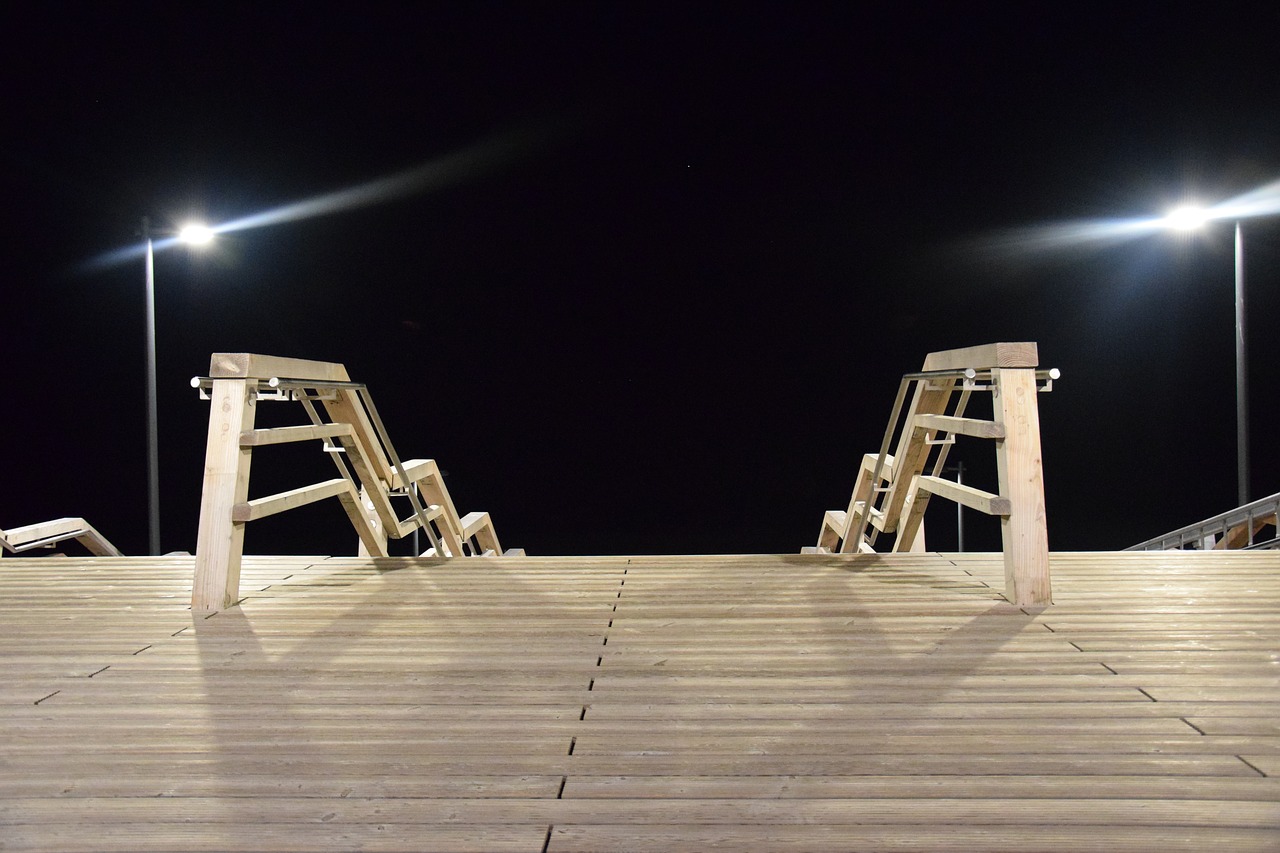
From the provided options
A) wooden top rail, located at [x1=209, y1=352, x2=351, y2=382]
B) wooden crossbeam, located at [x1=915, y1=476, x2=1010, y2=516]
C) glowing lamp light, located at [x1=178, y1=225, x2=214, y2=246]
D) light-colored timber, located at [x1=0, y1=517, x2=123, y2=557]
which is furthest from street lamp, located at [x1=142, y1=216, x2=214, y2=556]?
wooden crossbeam, located at [x1=915, y1=476, x2=1010, y2=516]

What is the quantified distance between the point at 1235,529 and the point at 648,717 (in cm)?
833

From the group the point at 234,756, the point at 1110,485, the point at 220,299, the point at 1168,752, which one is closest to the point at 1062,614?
the point at 1168,752

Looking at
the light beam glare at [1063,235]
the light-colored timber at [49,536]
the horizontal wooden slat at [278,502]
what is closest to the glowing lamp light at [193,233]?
the light-colored timber at [49,536]

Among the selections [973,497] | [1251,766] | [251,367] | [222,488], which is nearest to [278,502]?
[222,488]

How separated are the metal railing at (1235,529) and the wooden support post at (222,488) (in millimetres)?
7214

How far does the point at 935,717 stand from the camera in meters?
2.23

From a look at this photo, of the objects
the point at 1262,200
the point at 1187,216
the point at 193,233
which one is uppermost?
the point at 1262,200

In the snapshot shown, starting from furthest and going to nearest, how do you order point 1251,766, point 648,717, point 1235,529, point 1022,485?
point 1235,529, point 1022,485, point 648,717, point 1251,766

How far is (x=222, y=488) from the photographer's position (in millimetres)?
3346

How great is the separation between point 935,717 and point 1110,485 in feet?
44.7

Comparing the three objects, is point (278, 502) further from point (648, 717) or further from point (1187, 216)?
point (1187, 216)

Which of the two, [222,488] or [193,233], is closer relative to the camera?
[222,488]

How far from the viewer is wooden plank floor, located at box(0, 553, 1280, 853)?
5.50 ft

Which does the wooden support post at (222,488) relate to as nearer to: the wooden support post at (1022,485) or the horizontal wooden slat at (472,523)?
the wooden support post at (1022,485)
